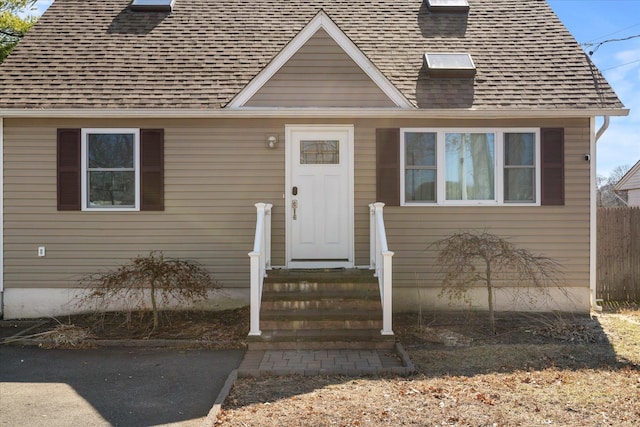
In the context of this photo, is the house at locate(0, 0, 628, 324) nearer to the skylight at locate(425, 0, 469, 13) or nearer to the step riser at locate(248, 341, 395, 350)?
the step riser at locate(248, 341, 395, 350)

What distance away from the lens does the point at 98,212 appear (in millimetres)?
8273

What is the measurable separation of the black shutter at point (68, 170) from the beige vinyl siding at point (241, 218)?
23 centimetres

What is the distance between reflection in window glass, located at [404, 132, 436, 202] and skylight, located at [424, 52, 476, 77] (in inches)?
44.2

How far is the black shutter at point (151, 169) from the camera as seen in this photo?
27.1 feet

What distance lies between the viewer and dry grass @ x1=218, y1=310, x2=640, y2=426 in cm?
427

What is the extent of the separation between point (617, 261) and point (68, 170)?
1007 centimetres

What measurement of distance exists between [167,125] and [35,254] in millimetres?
3084

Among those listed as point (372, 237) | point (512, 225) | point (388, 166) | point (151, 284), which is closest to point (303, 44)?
point (388, 166)

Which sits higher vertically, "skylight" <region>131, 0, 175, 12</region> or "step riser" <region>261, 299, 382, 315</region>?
"skylight" <region>131, 0, 175, 12</region>

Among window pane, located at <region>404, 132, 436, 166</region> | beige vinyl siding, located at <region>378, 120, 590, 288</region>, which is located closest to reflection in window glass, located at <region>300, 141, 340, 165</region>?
window pane, located at <region>404, 132, 436, 166</region>

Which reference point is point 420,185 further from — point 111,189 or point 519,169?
point 111,189

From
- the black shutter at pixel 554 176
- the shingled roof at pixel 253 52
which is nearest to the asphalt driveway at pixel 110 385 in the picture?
the shingled roof at pixel 253 52

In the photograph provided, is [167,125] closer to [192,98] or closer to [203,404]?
[192,98]

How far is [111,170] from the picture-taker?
27.2 feet
